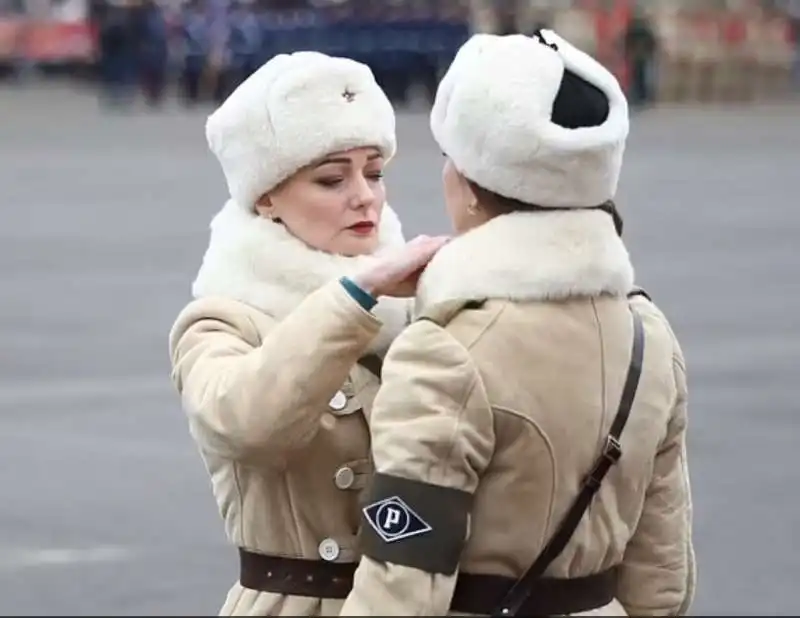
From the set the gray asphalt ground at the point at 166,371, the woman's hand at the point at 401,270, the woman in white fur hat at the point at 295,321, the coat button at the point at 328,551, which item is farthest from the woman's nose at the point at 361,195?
the gray asphalt ground at the point at 166,371

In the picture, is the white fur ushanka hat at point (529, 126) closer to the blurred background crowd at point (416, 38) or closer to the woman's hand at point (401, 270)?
the woman's hand at point (401, 270)

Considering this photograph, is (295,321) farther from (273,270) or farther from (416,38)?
(416,38)

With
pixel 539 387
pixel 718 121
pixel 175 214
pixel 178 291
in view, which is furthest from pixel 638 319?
pixel 718 121

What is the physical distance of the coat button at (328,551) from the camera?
123 inches

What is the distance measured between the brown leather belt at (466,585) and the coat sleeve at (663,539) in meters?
0.12

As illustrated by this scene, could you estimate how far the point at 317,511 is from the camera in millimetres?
3139

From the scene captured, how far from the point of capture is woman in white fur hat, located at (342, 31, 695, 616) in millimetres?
2744

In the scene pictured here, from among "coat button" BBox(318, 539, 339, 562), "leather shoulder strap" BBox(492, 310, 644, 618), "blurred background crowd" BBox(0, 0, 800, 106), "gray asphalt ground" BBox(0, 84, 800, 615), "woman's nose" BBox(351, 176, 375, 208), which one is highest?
"woman's nose" BBox(351, 176, 375, 208)

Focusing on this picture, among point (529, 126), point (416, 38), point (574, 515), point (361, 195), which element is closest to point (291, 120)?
point (361, 195)

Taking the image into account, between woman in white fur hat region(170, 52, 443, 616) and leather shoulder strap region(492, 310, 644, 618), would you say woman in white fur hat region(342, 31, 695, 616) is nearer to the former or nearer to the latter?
leather shoulder strap region(492, 310, 644, 618)

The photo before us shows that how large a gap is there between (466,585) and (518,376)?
0.99 feet

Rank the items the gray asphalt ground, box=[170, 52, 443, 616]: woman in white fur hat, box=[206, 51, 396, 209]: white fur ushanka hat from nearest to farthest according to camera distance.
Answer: box=[170, 52, 443, 616]: woman in white fur hat, box=[206, 51, 396, 209]: white fur ushanka hat, the gray asphalt ground

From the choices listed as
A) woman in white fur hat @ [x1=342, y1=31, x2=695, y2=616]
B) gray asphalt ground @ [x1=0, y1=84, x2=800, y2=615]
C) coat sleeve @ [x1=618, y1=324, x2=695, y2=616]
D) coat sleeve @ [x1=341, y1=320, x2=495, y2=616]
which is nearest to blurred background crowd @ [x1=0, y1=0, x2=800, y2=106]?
gray asphalt ground @ [x1=0, y1=84, x2=800, y2=615]

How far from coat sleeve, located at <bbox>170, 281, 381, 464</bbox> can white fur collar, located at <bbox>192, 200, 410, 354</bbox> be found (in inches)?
6.0
